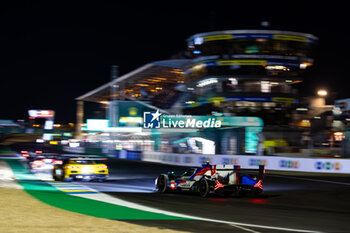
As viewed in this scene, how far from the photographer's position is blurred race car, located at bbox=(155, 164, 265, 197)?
14844mm

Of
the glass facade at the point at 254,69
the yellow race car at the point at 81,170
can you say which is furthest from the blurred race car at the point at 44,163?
the glass facade at the point at 254,69

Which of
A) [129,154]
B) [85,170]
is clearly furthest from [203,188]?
[129,154]

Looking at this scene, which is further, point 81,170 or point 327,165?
point 327,165

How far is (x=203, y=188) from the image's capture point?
49.3 feet

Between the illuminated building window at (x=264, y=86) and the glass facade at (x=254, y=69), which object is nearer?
the glass facade at (x=254, y=69)

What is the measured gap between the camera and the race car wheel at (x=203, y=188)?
14.9m

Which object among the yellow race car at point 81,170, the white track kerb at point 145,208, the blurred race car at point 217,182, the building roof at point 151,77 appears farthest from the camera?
the building roof at point 151,77

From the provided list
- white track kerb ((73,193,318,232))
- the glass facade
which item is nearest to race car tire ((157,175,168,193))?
white track kerb ((73,193,318,232))

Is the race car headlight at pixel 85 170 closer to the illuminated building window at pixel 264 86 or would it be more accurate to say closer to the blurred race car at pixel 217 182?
the blurred race car at pixel 217 182

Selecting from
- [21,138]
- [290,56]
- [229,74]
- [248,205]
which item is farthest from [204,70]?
[21,138]

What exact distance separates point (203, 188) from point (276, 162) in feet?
52.7

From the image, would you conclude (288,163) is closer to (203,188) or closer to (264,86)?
(203,188)

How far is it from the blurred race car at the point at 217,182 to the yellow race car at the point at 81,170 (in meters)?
4.92

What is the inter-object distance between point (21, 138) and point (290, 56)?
315 ft
